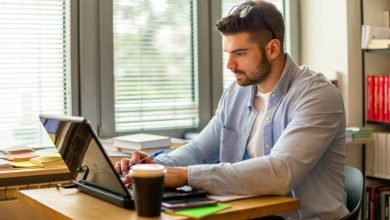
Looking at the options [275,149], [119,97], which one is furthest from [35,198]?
[119,97]

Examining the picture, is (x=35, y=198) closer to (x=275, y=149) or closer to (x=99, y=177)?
(x=99, y=177)

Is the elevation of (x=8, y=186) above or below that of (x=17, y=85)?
below

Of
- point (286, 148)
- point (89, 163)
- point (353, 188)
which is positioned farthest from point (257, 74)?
point (89, 163)

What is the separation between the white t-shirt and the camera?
1949 mm

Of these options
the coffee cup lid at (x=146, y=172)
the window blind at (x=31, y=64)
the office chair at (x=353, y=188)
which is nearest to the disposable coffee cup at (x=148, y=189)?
the coffee cup lid at (x=146, y=172)

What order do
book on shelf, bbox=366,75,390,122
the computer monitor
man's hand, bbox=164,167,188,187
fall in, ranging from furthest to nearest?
book on shelf, bbox=366,75,390,122, man's hand, bbox=164,167,188,187, the computer monitor

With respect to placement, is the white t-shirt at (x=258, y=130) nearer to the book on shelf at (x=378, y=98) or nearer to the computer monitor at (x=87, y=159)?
the computer monitor at (x=87, y=159)

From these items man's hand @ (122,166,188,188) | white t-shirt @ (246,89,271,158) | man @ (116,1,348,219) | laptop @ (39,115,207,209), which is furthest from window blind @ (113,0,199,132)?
man's hand @ (122,166,188,188)

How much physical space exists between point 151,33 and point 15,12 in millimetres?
793

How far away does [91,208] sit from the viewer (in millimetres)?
1412

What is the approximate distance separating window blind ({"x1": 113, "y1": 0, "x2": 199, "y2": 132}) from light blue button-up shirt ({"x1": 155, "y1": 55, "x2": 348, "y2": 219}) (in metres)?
1.06

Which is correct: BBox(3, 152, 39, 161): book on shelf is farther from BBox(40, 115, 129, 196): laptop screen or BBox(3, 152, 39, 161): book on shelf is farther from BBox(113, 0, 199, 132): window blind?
BBox(40, 115, 129, 196): laptop screen

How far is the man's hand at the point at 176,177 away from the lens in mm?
1529

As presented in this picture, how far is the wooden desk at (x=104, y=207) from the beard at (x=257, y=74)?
56 centimetres
